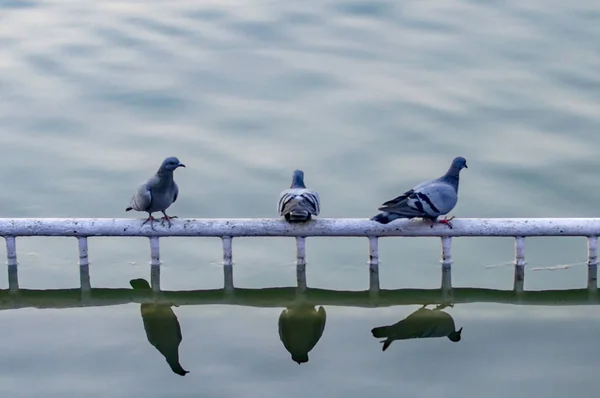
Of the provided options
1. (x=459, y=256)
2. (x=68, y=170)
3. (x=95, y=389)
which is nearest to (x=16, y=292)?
(x=95, y=389)

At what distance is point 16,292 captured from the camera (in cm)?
902

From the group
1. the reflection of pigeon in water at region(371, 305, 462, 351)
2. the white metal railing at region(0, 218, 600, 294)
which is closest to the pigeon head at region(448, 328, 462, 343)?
the reflection of pigeon in water at region(371, 305, 462, 351)

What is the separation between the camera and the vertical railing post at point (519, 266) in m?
8.94

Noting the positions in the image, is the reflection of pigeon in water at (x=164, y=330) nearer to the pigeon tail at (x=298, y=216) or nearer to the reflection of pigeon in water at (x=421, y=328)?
the pigeon tail at (x=298, y=216)

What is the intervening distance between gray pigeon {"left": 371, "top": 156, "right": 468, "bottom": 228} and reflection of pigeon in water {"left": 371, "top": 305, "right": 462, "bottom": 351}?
606 mm

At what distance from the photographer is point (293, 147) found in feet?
37.7

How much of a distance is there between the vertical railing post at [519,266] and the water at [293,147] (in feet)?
0.44

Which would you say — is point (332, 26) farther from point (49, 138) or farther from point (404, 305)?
point (404, 305)

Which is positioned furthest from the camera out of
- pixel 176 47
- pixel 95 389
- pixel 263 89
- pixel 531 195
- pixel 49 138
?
pixel 176 47

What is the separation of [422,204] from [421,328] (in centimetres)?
80

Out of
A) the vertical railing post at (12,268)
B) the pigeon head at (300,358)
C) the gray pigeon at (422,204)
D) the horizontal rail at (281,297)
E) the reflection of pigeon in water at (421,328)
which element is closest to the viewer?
the pigeon head at (300,358)

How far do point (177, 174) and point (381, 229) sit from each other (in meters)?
2.83

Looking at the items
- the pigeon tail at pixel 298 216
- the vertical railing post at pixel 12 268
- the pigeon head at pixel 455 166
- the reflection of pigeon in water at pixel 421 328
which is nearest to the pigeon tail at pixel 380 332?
the reflection of pigeon in water at pixel 421 328

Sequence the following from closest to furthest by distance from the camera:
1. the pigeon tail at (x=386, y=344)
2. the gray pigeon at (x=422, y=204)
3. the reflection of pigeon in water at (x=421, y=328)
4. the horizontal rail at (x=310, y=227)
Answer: the pigeon tail at (x=386, y=344), the reflection of pigeon in water at (x=421, y=328), the gray pigeon at (x=422, y=204), the horizontal rail at (x=310, y=227)
